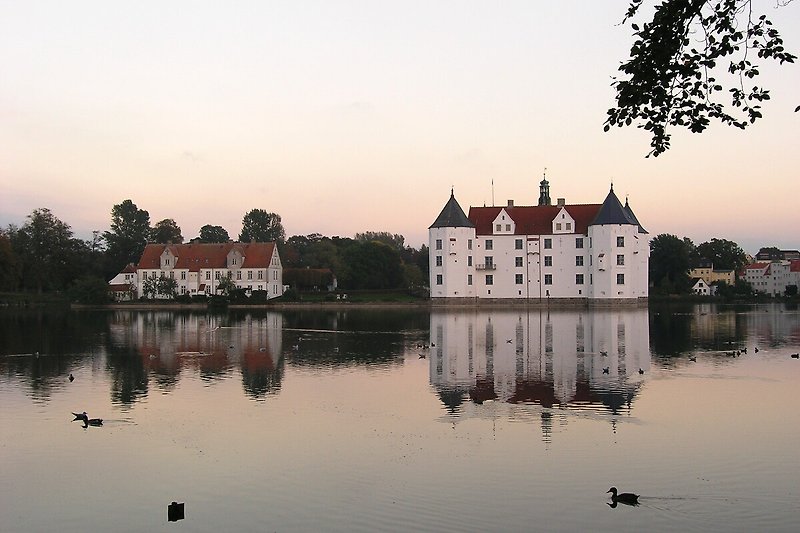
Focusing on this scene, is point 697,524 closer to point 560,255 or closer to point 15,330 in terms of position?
point 15,330

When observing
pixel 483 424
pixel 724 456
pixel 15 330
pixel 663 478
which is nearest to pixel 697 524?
pixel 663 478

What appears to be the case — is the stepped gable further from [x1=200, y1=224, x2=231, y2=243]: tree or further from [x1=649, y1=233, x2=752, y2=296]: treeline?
[x1=200, y1=224, x2=231, y2=243]: tree

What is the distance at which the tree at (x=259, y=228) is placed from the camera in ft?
382

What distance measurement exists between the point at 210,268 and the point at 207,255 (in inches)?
73.4

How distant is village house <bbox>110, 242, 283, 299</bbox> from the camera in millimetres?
81250

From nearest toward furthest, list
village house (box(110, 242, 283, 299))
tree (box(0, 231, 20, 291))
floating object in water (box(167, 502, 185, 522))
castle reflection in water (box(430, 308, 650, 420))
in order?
floating object in water (box(167, 502, 185, 522)) < castle reflection in water (box(430, 308, 650, 420)) < tree (box(0, 231, 20, 291)) < village house (box(110, 242, 283, 299))

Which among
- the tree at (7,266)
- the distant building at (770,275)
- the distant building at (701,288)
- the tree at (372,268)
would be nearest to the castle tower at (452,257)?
the tree at (372,268)

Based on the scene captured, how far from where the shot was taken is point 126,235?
100 metres

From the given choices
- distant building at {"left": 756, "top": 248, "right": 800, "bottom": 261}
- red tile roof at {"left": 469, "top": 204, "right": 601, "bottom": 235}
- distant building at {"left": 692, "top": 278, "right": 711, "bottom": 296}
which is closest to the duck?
red tile roof at {"left": 469, "top": 204, "right": 601, "bottom": 235}

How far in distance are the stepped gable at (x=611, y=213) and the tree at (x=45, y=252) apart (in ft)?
178

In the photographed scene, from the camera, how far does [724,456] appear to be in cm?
1274

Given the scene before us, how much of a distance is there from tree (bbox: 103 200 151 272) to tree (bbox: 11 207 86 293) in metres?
8.45

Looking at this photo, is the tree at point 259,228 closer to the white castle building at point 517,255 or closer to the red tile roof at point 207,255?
the red tile roof at point 207,255

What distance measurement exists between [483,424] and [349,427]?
2474mm
